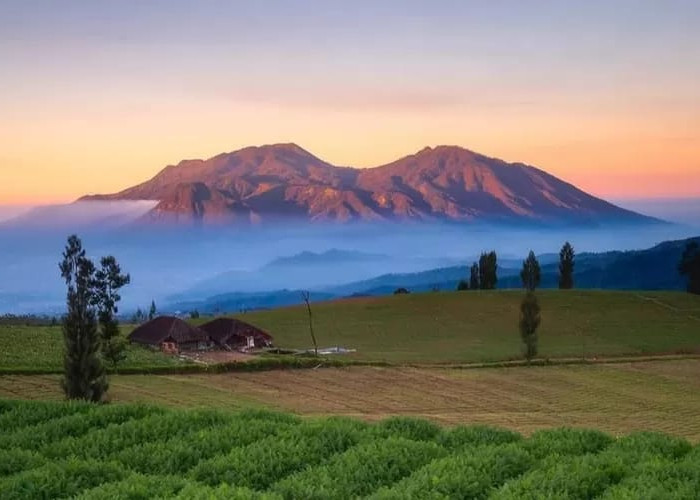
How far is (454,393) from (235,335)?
117 feet

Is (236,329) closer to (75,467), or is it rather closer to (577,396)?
(577,396)

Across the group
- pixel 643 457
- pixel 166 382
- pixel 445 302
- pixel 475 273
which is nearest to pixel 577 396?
pixel 166 382

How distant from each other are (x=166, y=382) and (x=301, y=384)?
809 cm

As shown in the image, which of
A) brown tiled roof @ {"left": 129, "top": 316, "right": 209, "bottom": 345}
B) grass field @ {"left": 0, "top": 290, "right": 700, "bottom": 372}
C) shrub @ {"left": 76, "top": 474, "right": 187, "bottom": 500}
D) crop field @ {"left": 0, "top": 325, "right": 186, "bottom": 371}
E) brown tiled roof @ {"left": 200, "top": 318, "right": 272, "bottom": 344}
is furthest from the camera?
brown tiled roof @ {"left": 200, "top": 318, "right": 272, "bottom": 344}

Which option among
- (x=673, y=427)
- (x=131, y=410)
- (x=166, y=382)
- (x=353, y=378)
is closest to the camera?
(x=131, y=410)

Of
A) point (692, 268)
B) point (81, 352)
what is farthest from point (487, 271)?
point (81, 352)

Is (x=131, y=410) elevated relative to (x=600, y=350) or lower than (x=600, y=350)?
elevated

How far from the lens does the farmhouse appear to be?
247ft

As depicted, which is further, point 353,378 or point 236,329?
point 236,329

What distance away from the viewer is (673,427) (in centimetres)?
3388

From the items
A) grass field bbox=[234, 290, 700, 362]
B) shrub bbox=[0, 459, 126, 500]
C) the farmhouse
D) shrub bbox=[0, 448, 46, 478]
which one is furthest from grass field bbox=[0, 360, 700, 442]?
the farmhouse

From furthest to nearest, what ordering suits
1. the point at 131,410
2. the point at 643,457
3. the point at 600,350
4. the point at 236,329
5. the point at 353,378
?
the point at 236,329 → the point at 600,350 → the point at 353,378 → the point at 131,410 → the point at 643,457

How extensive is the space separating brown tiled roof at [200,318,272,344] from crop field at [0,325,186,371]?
394 inches

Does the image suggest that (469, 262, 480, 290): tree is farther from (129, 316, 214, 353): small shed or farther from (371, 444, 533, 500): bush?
(371, 444, 533, 500): bush
